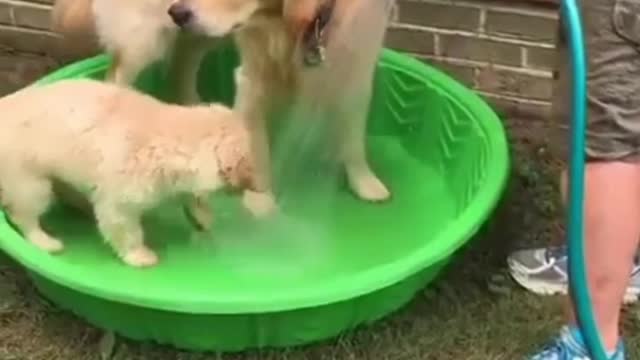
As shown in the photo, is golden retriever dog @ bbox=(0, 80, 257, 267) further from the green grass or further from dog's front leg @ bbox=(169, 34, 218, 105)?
dog's front leg @ bbox=(169, 34, 218, 105)

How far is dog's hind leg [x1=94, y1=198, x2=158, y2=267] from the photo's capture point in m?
2.53

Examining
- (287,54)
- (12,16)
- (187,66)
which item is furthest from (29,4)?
(287,54)

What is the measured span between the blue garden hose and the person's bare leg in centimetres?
8

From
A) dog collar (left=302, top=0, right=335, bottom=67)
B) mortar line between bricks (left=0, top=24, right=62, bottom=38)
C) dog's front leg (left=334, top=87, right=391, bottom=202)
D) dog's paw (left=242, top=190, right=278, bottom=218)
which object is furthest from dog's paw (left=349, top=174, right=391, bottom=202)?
mortar line between bricks (left=0, top=24, right=62, bottom=38)

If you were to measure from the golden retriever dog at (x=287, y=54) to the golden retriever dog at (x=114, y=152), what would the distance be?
0.10 metres

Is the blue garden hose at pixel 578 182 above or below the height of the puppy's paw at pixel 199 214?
above

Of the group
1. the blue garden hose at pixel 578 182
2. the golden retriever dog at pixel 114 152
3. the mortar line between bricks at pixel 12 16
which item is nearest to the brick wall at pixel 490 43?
the golden retriever dog at pixel 114 152

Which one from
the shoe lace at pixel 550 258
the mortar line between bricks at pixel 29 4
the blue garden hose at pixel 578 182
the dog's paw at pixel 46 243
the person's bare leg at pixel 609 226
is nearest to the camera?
the blue garden hose at pixel 578 182

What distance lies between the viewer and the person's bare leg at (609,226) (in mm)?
2135

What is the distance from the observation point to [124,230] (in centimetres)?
256

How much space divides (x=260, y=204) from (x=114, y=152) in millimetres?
392

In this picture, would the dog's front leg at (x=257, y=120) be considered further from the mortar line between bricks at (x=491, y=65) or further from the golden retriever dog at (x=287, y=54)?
the mortar line between bricks at (x=491, y=65)

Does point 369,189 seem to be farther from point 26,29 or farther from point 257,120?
point 26,29

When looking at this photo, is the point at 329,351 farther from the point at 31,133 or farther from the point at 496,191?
the point at 31,133
